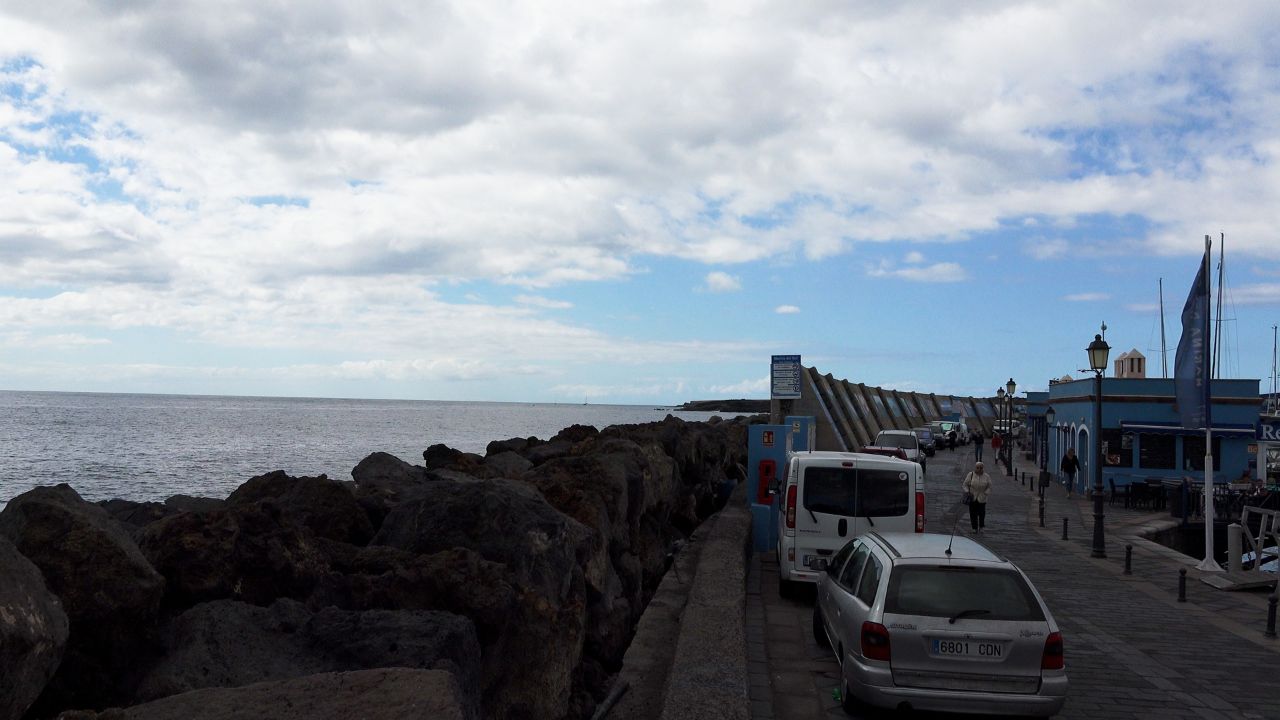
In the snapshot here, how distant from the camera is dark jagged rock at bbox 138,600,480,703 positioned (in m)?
5.52

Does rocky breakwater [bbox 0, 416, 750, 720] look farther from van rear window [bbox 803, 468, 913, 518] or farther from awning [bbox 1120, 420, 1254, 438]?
awning [bbox 1120, 420, 1254, 438]

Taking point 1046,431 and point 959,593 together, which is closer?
point 959,593

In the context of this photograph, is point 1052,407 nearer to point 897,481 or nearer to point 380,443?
point 897,481

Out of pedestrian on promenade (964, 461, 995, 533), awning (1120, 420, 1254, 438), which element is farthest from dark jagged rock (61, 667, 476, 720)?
awning (1120, 420, 1254, 438)

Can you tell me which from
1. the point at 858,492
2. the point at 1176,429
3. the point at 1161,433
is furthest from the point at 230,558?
the point at 1161,433

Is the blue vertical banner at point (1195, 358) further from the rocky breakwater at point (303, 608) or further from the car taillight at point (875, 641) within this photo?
the rocky breakwater at point (303, 608)

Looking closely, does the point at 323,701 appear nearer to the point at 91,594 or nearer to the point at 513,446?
the point at 91,594

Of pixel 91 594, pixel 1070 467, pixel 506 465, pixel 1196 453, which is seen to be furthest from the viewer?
pixel 1070 467

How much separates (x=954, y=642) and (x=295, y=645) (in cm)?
496

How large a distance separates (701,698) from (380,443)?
72.9m

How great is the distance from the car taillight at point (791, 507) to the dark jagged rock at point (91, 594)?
8947 mm

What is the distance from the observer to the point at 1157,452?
2977 centimetres

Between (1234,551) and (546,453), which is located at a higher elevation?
(546,453)

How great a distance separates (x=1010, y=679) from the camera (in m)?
7.64
